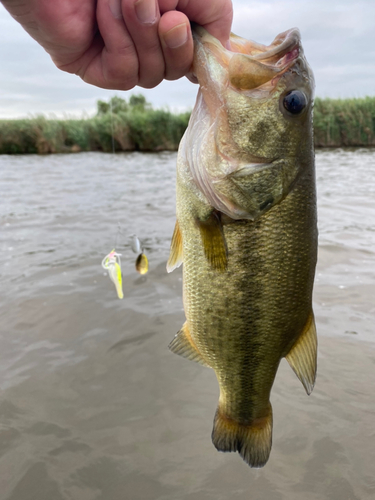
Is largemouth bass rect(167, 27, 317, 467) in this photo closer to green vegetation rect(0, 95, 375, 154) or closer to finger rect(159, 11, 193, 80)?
finger rect(159, 11, 193, 80)

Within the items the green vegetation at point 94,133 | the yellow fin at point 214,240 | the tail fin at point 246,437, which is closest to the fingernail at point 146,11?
the yellow fin at point 214,240

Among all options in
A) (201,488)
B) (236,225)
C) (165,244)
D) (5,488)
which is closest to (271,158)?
(236,225)

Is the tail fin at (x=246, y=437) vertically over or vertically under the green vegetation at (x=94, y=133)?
under

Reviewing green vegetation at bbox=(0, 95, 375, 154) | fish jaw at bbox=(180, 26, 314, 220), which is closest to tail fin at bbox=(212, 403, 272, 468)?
fish jaw at bbox=(180, 26, 314, 220)

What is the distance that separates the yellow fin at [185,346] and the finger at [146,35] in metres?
1.20

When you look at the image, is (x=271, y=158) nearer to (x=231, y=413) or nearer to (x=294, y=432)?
(x=231, y=413)

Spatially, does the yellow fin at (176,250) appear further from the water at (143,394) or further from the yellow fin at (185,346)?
the water at (143,394)

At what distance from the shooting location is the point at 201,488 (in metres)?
2.55

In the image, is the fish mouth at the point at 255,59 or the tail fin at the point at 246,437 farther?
the tail fin at the point at 246,437

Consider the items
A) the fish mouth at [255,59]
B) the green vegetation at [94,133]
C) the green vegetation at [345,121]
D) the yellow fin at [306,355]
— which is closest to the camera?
the fish mouth at [255,59]

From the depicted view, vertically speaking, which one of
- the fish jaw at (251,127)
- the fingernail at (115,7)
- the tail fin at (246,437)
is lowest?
the tail fin at (246,437)

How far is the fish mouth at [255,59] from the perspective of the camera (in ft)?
5.02

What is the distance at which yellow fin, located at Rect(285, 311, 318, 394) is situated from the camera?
1.86 meters

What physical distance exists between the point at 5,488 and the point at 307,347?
7.08 ft
